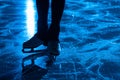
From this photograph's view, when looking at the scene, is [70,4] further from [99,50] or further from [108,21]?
[99,50]

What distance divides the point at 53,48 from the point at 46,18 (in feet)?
1.11

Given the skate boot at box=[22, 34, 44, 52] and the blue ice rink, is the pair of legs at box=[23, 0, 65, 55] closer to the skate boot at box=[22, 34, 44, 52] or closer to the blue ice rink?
the skate boot at box=[22, 34, 44, 52]

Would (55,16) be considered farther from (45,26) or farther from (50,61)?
(50,61)

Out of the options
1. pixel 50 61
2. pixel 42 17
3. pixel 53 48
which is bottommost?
pixel 50 61

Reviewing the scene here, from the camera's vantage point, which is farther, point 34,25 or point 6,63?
point 34,25

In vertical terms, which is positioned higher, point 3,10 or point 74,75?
point 3,10

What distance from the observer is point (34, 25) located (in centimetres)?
410

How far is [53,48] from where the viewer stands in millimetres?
2693

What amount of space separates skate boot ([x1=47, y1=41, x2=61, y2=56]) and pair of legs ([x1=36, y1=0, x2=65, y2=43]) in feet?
0.16

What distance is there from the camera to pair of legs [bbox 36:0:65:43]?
270cm

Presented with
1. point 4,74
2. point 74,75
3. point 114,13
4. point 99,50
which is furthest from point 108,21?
point 4,74

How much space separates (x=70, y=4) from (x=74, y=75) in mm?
2988

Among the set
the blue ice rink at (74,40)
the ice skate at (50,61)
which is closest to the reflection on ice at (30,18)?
the blue ice rink at (74,40)

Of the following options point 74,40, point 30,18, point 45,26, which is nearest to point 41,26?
point 45,26
